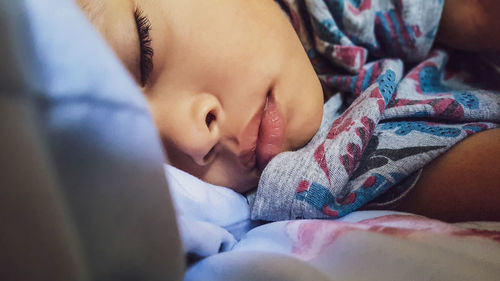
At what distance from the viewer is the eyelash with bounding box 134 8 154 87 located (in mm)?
452

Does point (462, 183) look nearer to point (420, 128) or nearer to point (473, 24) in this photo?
point (420, 128)

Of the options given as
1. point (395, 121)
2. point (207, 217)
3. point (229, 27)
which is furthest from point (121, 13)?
point (395, 121)

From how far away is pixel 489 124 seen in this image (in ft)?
1.73

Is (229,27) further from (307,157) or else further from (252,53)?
(307,157)

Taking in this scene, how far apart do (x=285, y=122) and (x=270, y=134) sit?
3 centimetres

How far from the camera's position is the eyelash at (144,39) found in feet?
1.48

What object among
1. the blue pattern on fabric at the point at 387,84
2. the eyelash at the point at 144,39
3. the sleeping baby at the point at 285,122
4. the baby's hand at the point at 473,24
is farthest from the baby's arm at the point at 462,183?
the eyelash at the point at 144,39

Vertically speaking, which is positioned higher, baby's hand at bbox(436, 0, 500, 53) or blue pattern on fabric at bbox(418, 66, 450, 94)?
baby's hand at bbox(436, 0, 500, 53)

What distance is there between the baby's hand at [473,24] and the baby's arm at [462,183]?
0.22 m

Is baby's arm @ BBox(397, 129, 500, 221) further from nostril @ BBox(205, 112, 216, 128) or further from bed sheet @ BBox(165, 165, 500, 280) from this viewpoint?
nostril @ BBox(205, 112, 216, 128)

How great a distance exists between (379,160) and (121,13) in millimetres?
324

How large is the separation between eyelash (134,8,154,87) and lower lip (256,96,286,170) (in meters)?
0.15

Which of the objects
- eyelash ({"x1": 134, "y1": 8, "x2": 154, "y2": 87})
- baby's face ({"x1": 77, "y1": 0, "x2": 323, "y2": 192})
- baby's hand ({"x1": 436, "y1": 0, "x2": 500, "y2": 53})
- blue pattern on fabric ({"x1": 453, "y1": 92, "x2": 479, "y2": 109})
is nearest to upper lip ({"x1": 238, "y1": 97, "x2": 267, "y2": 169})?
baby's face ({"x1": 77, "y1": 0, "x2": 323, "y2": 192})

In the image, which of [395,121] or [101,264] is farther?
[395,121]
